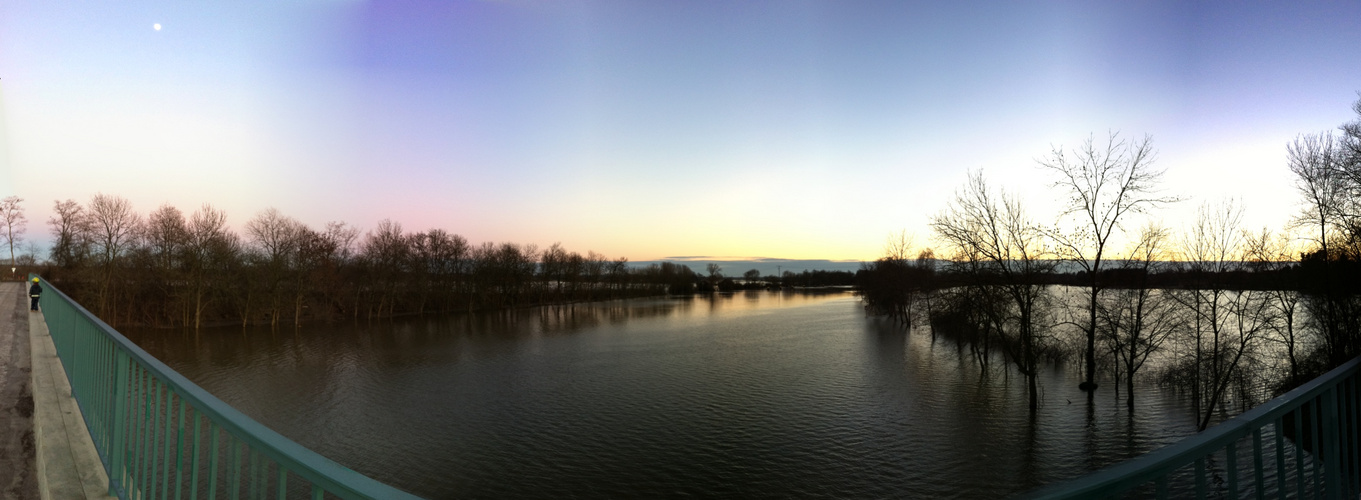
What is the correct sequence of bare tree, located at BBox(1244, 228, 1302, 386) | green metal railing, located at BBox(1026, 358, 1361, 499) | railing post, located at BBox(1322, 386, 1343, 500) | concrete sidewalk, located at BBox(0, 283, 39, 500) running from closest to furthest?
green metal railing, located at BBox(1026, 358, 1361, 499)
railing post, located at BBox(1322, 386, 1343, 500)
concrete sidewalk, located at BBox(0, 283, 39, 500)
bare tree, located at BBox(1244, 228, 1302, 386)

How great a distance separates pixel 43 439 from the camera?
4.07 meters

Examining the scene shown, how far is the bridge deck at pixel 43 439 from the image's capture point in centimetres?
334

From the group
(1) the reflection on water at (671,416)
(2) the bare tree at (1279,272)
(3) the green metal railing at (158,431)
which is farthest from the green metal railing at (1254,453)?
(2) the bare tree at (1279,272)

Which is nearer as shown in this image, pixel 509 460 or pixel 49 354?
pixel 49 354

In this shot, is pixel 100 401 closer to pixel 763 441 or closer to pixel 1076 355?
pixel 763 441

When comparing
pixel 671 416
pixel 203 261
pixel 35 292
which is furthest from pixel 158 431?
pixel 203 261

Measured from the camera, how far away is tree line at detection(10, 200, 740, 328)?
40031 mm

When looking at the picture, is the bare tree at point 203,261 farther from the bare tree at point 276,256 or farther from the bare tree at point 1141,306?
the bare tree at point 1141,306

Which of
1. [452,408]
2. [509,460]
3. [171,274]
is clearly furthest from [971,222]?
[171,274]

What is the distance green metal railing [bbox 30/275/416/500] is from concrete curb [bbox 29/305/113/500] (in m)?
0.08

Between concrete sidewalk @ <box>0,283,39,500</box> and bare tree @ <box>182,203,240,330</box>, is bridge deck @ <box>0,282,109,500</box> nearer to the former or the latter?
concrete sidewalk @ <box>0,283,39,500</box>

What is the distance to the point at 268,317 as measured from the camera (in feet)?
154

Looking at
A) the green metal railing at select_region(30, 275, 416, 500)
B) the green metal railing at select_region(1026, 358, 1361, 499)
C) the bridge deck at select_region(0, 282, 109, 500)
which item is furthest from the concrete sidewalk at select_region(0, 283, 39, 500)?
the green metal railing at select_region(1026, 358, 1361, 499)

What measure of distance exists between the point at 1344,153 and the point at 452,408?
34219 millimetres
